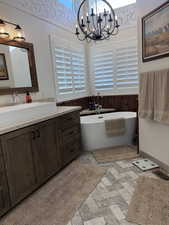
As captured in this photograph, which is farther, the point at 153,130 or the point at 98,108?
the point at 98,108

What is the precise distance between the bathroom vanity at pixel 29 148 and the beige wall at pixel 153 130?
1.33 m

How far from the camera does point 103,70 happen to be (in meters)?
4.32

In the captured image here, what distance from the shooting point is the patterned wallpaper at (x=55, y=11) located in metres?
2.60

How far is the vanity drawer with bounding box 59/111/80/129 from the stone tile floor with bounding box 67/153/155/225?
0.95 metres

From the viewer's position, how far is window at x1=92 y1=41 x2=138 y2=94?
3.91 meters

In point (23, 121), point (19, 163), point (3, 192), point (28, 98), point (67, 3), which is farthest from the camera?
point (67, 3)

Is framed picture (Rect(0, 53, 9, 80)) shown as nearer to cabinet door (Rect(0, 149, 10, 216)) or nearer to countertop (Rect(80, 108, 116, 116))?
cabinet door (Rect(0, 149, 10, 216))

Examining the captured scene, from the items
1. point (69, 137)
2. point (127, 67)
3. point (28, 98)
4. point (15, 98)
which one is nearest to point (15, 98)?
point (15, 98)

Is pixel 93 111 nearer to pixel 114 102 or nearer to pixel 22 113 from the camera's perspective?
pixel 114 102

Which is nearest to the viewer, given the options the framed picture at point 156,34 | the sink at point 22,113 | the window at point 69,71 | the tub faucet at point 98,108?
the sink at point 22,113

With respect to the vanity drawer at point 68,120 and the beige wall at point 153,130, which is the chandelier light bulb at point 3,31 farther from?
the beige wall at point 153,130

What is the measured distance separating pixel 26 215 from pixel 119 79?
353 centimetres

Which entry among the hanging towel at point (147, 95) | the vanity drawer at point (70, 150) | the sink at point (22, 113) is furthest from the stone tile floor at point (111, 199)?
the sink at point (22, 113)

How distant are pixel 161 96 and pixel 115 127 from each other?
1.22 m
